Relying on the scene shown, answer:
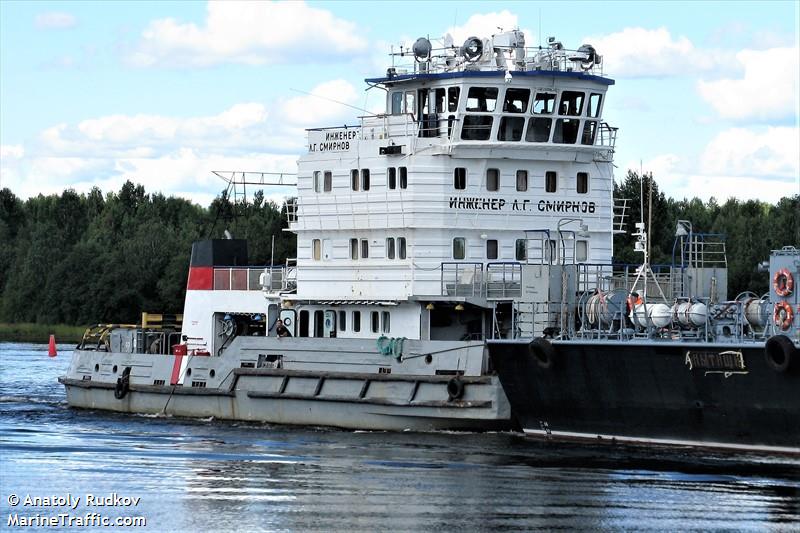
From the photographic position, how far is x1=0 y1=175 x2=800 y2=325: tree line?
65375 mm

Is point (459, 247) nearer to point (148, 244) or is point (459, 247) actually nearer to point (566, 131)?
point (566, 131)

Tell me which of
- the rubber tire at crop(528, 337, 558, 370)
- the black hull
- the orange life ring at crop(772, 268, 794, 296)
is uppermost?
the orange life ring at crop(772, 268, 794, 296)

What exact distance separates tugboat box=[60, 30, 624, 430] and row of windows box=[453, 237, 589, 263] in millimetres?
42

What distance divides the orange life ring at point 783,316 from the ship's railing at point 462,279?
22.0 feet

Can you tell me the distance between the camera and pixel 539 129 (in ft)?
114

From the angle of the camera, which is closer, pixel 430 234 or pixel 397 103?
pixel 430 234

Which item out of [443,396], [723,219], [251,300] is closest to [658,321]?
[443,396]

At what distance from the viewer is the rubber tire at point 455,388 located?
32.2 m

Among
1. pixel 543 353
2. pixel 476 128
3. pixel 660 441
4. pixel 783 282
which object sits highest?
pixel 476 128

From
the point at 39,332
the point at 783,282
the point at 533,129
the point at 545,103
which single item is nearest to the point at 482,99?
the point at 533,129

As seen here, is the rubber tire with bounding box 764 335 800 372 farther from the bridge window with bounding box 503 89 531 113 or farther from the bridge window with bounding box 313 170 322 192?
the bridge window with bounding box 313 170 322 192

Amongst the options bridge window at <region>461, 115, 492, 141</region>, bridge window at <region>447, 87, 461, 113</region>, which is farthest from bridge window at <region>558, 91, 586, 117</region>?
bridge window at <region>447, 87, 461, 113</region>

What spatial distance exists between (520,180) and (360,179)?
11.4 feet

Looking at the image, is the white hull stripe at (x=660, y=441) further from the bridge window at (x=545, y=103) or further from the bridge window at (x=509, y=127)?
the bridge window at (x=545, y=103)
